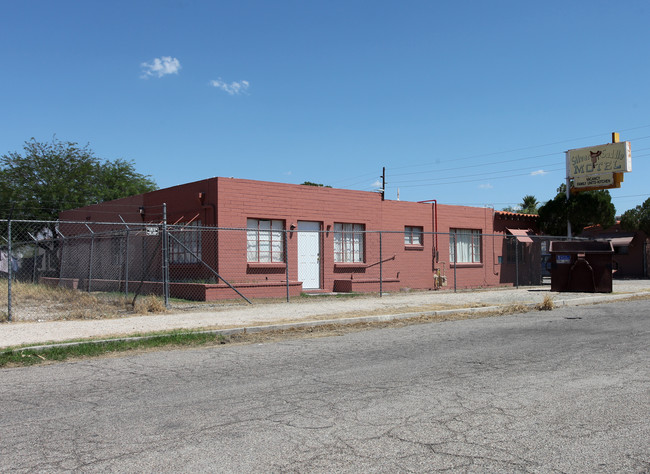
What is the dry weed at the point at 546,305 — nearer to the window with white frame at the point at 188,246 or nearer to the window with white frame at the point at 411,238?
the window with white frame at the point at 411,238

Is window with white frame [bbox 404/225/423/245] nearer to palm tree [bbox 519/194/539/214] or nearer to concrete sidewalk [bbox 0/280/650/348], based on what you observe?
concrete sidewalk [bbox 0/280/650/348]

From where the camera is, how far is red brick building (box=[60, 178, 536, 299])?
17.8 meters

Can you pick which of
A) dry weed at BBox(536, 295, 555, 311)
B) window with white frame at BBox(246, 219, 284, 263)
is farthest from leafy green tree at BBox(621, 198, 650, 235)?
window with white frame at BBox(246, 219, 284, 263)

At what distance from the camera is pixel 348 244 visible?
20703mm

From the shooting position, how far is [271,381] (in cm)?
638

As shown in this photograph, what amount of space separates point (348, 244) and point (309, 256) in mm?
1877

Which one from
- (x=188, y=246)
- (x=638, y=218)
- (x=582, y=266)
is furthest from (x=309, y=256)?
(x=638, y=218)

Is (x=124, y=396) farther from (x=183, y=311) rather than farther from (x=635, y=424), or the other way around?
(x=183, y=311)

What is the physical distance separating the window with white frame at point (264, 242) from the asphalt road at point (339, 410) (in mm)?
9620

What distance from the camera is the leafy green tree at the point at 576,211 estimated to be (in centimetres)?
2638

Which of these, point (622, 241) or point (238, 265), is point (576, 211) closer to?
point (622, 241)

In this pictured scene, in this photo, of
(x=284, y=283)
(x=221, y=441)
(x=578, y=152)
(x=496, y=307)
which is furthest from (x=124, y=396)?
(x=578, y=152)

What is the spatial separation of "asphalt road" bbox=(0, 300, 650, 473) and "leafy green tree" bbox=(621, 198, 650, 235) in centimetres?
2534

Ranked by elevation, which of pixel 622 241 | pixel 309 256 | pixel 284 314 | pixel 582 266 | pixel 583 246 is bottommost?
pixel 284 314
